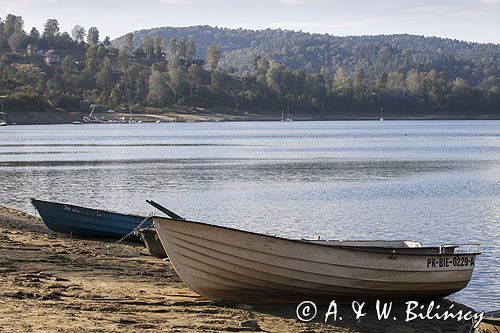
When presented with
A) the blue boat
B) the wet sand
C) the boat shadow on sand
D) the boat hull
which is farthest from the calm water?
the boat hull

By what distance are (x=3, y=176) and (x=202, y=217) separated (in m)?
24.1

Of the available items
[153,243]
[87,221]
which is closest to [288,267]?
[153,243]

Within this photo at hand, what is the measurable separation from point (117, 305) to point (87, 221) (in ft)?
35.9

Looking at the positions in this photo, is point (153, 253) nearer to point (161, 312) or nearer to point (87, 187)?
point (161, 312)

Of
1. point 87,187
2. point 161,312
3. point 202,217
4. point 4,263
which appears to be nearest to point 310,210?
point 202,217

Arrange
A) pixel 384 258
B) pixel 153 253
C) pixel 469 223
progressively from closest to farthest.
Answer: pixel 384 258 → pixel 153 253 → pixel 469 223

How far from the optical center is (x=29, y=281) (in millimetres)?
16297

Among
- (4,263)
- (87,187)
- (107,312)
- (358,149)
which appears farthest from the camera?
(358,149)

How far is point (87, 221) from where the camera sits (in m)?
25.4

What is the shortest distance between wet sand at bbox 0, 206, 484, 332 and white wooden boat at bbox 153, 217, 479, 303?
392mm

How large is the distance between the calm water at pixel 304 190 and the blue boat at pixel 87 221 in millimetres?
6381

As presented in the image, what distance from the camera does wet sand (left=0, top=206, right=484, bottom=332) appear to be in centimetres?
1332

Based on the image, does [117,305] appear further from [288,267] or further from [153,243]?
[153,243]

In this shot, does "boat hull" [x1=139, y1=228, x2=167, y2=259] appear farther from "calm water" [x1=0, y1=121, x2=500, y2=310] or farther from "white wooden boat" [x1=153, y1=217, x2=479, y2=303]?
"calm water" [x1=0, y1=121, x2=500, y2=310]
